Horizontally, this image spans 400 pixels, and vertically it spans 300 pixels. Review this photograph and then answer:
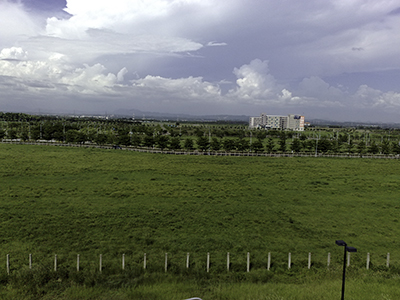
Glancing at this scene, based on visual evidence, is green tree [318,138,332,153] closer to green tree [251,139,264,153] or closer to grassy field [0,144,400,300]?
green tree [251,139,264,153]

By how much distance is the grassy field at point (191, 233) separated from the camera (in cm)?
1330

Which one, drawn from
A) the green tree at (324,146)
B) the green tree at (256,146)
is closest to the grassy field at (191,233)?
the green tree at (256,146)

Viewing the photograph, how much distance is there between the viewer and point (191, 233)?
814 inches

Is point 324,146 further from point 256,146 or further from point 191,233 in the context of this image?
point 191,233

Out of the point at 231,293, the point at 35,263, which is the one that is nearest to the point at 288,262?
the point at 231,293

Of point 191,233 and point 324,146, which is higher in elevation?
point 324,146

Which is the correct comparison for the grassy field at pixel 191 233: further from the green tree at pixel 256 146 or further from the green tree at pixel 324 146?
the green tree at pixel 324 146

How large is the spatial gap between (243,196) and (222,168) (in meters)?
19.7

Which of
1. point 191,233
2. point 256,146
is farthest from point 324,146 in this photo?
point 191,233

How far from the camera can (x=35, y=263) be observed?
15344 mm

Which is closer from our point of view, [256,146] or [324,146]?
[256,146]

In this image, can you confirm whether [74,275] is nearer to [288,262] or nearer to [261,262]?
[261,262]

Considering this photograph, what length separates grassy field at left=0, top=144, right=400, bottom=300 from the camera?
13.3 meters

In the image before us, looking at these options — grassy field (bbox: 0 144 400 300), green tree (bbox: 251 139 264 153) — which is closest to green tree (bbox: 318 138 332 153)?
green tree (bbox: 251 139 264 153)
